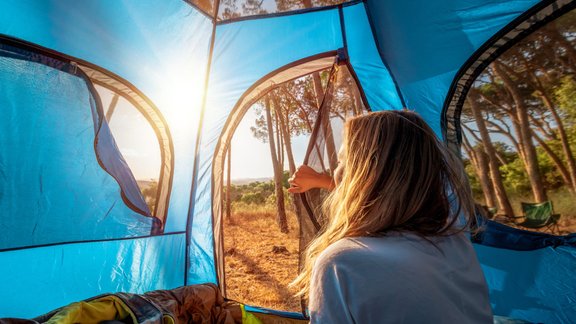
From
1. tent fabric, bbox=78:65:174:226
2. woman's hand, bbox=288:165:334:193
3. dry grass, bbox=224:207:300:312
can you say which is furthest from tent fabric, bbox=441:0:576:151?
tent fabric, bbox=78:65:174:226

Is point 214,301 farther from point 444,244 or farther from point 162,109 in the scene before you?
point 444,244

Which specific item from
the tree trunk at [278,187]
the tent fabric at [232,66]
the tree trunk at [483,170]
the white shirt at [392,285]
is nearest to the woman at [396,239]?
the white shirt at [392,285]

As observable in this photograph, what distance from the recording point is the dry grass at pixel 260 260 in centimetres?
427

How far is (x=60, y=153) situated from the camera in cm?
190

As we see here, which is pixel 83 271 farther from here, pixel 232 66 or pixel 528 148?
pixel 528 148

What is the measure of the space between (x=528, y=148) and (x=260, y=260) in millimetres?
5278

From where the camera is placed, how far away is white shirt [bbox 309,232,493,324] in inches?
28.8

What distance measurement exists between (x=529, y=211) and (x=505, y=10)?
1.14 m

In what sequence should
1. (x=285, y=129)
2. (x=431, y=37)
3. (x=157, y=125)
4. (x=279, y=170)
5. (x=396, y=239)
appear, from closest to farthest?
1. (x=396, y=239)
2. (x=431, y=37)
3. (x=157, y=125)
4. (x=285, y=129)
5. (x=279, y=170)

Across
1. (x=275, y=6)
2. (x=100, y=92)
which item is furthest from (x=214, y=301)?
(x=275, y=6)

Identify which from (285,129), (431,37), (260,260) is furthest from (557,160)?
(285,129)

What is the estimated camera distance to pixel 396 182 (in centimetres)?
94

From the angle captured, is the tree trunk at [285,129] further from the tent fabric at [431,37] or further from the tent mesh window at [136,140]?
the tent fabric at [431,37]

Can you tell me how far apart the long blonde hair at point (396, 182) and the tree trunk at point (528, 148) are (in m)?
1.08
